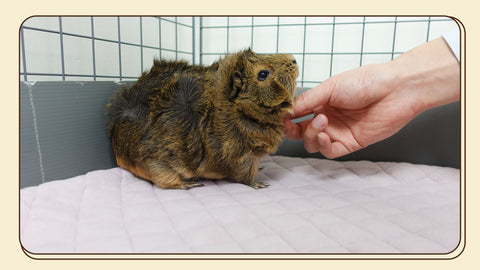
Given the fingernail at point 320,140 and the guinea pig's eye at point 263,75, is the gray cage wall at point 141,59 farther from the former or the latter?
the fingernail at point 320,140

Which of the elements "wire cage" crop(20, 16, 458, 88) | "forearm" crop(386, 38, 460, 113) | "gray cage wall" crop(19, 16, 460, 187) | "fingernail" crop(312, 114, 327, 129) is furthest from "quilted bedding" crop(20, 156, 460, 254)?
"wire cage" crop(20, 16, 458, 88)

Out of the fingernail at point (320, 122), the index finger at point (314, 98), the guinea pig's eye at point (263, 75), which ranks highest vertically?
the guinea pig's eye at point (263, 75)

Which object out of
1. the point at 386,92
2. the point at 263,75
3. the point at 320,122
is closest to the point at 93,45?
the point at 263,75

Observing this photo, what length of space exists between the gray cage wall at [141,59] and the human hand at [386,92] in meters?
0.42

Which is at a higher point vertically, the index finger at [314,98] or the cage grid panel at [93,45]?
the cage grid panel at [93,45]

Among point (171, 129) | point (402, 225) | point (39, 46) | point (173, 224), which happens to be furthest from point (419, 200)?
point (39, 46)

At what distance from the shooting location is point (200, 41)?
2.34 metres

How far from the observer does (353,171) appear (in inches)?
76.1

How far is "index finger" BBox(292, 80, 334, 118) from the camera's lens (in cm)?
162

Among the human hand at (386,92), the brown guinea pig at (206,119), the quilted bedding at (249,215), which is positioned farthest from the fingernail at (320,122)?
the quilted bedding at (249,215)

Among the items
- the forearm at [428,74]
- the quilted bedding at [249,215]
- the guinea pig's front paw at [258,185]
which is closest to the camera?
the quilted bedding at [249,215]

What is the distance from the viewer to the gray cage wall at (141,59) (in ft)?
4.92

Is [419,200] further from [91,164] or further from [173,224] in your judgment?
[91,164]

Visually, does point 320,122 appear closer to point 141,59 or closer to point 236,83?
point 236,83
